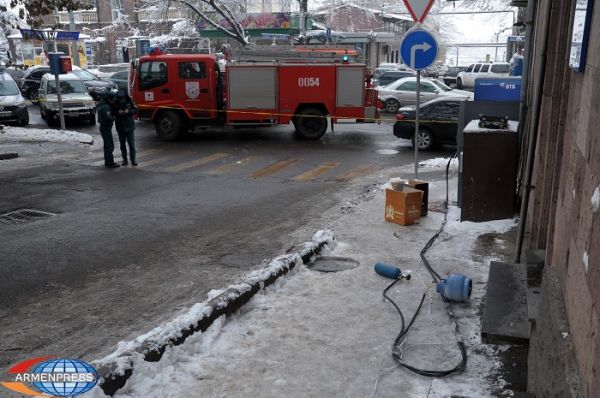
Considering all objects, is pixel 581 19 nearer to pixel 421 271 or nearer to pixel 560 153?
pixel 560 153

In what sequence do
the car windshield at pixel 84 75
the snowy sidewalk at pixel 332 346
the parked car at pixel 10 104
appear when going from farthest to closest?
1. the car windshield at pixel 84 75
2. the parked car at pixel 10 104
3. the snowy sidewalk at pixel 332 346

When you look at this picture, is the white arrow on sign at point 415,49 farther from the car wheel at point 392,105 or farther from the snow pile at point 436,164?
the car wheel at point 392,105

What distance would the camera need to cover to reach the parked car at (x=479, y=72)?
37.4 m

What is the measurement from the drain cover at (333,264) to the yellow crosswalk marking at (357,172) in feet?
19.5

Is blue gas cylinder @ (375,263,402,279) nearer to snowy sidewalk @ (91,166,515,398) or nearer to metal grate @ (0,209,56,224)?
snowy sidewalk @ (91,166,515,398)

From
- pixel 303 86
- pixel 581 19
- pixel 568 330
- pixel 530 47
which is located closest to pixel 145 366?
pixel 568 330

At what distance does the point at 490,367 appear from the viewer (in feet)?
14.1

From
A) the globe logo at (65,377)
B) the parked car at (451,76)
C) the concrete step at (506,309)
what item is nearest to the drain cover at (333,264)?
the concrete step at (506,309)

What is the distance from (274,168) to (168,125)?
5.63m

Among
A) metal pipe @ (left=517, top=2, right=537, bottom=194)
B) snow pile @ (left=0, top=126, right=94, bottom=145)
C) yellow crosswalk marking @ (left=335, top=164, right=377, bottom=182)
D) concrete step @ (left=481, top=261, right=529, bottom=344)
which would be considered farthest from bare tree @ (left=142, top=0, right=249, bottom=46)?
concrete step @ (left=481, top=261, right=529, bottom=344)

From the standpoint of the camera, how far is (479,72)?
38.6m

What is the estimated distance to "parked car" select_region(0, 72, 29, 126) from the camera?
67.4 feet

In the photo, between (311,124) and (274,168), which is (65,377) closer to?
(274,168)

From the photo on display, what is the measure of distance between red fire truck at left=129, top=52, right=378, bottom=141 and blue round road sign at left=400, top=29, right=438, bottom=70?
9340 mm
